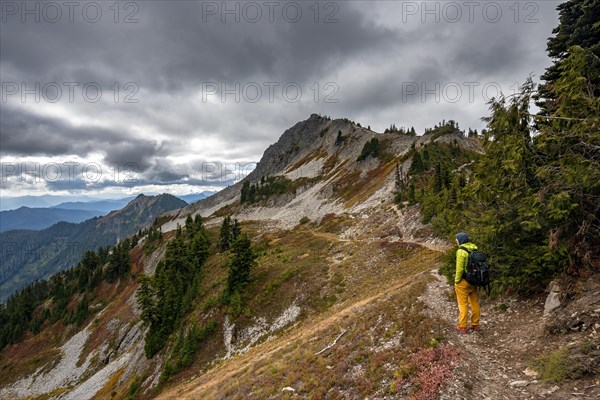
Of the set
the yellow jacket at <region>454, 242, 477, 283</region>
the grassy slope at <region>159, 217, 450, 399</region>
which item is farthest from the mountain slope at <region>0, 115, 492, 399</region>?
the yellow jacket at <region>454, 242, 477, 283</region>

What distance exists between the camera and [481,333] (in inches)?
507

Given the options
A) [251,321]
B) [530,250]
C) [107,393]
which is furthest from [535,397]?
[107,393]

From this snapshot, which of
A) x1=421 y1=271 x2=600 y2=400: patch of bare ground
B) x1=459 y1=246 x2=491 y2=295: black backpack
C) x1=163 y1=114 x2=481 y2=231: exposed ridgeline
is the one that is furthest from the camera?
x1=163 y1=114 x2=481 y2=231: exposed ridgeline

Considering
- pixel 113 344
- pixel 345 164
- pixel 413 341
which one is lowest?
pixel 113 344

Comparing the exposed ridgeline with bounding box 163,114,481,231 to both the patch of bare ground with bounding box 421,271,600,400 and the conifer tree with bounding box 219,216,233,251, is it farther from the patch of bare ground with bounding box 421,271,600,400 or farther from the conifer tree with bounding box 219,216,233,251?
the patch of bare ground with bounding box 421,271,600,400

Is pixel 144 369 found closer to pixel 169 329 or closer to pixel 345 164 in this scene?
pixel 169 329

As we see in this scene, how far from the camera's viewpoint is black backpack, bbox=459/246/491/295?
1202 cm

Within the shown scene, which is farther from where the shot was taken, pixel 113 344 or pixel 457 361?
pixel 113 344

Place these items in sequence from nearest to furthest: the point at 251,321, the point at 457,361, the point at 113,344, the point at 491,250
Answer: the point at 457,361, the point at 491,250, the point at 251,321, the point at 113,344

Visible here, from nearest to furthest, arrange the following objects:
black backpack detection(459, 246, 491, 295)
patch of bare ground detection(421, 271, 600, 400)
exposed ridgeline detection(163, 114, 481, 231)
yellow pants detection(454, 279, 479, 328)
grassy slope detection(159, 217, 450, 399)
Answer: patch of bare ground detection(421, 271, 600, 400) → black backpack detection(459, 246, 491, 295) → yellow pants detection(454, 279, 479, 328) → grassy slope detection(159, 217, 450, 399) → exposed ridgeline detection(163, 114, 481, 231)

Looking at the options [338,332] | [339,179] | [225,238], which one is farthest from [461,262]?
[339,179]

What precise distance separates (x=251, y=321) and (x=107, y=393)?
31.4m

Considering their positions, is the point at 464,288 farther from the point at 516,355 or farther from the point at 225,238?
the point at 225,238

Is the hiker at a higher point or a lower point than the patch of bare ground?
higher
